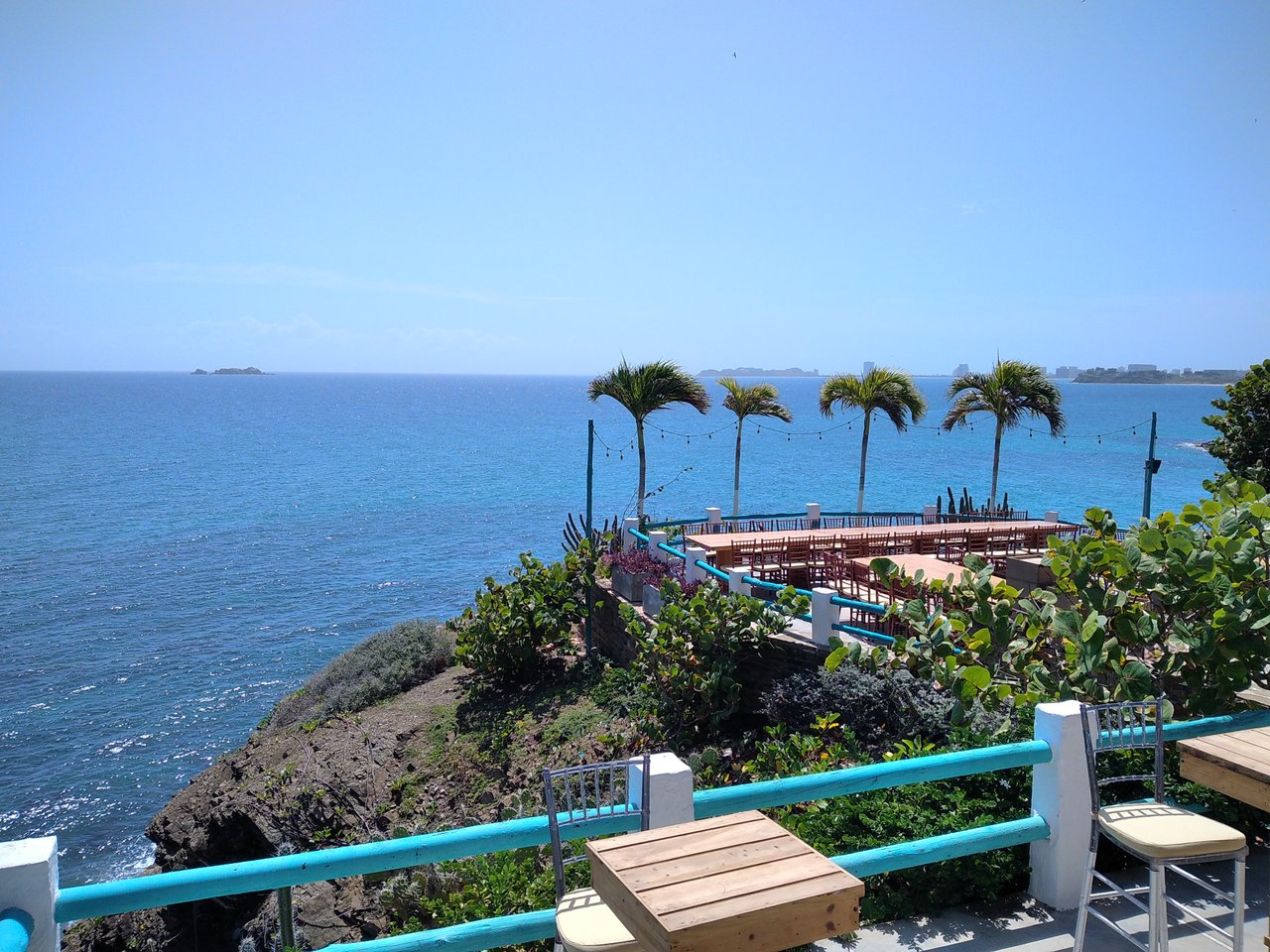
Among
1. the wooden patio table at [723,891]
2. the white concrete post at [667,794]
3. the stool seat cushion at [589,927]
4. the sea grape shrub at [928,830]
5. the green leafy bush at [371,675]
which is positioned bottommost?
the green leafy bush at [371,675]

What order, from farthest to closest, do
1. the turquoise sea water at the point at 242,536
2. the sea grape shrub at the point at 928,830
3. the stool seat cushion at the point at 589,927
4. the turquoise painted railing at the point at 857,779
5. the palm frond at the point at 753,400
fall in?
the palm frond at the point at 753,400 < the turquoise sea water at the point at 242,536 < the sea grape shrub at the point at 928,830 < the turquoise painted railing at the point at 857,779 < the stool seat cushion at the point at 589,927

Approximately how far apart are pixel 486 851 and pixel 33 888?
1467 millimetres

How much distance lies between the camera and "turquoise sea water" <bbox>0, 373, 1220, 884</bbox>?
20641mm

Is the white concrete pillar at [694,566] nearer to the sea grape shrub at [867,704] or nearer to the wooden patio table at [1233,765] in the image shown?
the sea grape shrub at [867,704]

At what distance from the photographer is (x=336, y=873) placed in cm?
329

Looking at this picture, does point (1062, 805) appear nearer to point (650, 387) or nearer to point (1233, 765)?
point (1233, 765)

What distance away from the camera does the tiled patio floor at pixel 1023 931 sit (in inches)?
160

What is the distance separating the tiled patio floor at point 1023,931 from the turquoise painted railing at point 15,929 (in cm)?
306

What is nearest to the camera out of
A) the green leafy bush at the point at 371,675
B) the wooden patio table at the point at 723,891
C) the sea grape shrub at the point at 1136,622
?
the wooden patio table at the point at 723,891

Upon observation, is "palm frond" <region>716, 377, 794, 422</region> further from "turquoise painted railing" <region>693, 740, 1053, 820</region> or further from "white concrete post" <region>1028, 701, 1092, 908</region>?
"turquoise painted railing" <region>693, 740, 1053, 820</region>

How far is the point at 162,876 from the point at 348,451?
94.6m

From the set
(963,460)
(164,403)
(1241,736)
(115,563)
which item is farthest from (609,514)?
(164,403)

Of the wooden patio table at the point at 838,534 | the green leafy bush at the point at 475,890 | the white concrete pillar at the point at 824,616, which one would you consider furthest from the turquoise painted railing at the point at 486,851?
the wooden patio table at the point at 838,534

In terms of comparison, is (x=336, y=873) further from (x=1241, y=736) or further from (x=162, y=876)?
(x=1241, y=736)
